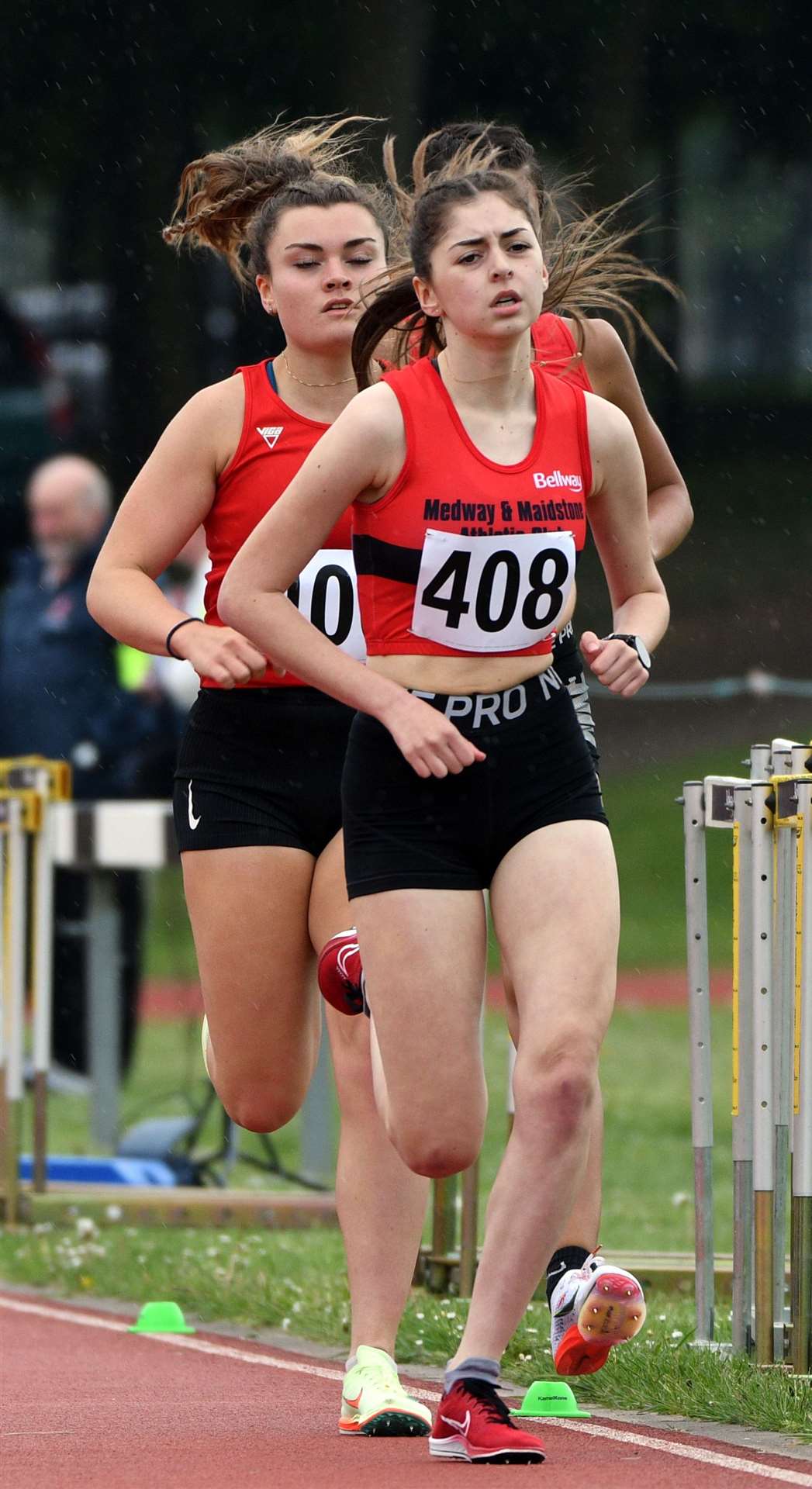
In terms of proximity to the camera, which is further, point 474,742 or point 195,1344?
point 195,1344

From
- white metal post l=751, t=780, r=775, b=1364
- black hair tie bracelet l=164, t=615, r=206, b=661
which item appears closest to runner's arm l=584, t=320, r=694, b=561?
white metal post l=751, t=780, r=775, b=1364

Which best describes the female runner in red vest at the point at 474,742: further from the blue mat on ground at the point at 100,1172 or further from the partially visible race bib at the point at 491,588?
the blue mat on ground at the point at 100,1172

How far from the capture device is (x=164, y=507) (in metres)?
5.53

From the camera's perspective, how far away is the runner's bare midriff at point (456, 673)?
188 inches

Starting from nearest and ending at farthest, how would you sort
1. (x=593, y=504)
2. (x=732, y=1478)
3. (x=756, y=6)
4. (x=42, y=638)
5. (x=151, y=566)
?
(x=732, y=1478) < (x=593, y=504) < (x=151, y=566) < (x=42, y=638) < (x=756, y=6)

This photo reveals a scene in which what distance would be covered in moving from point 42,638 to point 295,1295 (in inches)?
241

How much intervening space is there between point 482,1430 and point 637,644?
1.48m

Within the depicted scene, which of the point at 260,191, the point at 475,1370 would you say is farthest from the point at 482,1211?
the point at 475,1370

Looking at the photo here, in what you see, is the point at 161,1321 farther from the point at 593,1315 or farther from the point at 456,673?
the point at 456,673

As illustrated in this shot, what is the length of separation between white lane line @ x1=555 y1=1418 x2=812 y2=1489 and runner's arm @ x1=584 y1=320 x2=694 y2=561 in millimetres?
1853

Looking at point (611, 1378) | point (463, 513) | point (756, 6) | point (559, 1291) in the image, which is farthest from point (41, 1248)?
point (756, 6)

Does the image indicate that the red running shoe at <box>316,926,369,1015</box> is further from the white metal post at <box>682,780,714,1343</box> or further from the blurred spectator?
the blurred spectator

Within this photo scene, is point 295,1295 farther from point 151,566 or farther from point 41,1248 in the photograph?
point 151,566

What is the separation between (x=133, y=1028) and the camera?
1300 cm
